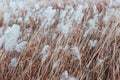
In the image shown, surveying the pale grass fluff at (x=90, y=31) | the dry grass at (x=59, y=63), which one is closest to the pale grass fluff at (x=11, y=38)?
the dry grass at (x=59, y=63)

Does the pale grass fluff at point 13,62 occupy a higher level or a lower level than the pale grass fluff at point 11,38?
lower

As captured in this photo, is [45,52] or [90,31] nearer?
[45,52]

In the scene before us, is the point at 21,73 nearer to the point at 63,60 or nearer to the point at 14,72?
the point at 14,72

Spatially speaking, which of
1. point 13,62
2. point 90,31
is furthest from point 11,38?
point 90,31

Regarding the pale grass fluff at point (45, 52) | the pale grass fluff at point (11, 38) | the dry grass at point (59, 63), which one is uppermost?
the pale grass fluff at point (11, 38)

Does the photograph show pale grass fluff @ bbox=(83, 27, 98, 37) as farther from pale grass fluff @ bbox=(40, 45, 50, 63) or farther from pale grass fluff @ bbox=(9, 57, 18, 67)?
pale grass fluff @ bbox=(9, 57, 18, 67)

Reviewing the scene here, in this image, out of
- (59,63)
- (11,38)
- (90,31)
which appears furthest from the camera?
(90,31)

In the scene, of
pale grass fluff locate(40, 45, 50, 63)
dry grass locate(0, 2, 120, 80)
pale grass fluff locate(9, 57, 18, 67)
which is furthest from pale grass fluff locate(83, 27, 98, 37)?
pale grass fluff locate(9, 57, 18, 67)

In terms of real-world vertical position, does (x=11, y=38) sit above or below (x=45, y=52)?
above

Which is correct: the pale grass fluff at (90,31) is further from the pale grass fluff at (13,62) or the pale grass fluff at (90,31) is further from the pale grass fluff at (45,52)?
the pale grass fluff at (13,62)

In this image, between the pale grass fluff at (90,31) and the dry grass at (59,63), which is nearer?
the dry grass at (59,63)

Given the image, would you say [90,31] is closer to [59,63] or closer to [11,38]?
[59,63]
